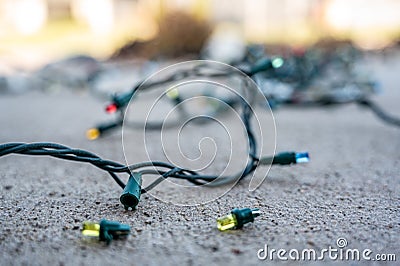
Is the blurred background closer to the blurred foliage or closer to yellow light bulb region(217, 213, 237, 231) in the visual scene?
the blurred foliage

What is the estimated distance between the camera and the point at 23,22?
14.2 ft

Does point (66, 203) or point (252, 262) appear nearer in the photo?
point (252, 262)

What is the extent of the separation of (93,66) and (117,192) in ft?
5.47

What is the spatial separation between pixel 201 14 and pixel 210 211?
2980mm

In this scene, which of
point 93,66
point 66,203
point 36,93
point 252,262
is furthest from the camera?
point 93,66

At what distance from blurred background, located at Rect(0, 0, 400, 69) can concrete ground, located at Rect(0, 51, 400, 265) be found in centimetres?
260

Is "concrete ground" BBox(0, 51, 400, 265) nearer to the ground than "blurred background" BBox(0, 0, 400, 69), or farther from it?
nearer to the ground

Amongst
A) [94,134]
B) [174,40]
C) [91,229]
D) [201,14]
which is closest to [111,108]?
[94,134]

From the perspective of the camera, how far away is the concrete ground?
1.22ft

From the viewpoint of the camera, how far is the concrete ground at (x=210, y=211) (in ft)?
1.22

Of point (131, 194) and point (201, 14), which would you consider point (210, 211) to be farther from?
point (201, 14)

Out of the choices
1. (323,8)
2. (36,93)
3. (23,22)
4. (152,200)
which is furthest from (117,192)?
(23,22)

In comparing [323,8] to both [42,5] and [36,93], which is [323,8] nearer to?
[42,5]

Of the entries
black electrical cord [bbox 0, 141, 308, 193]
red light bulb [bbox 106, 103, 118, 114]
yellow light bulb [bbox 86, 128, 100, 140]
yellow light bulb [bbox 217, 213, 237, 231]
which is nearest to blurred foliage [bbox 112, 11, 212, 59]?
yellow light bulb [bbox 86, 128, 100, 140]
